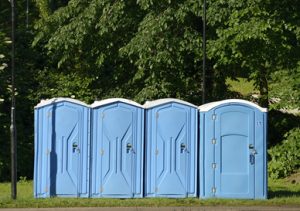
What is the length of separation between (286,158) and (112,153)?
6.66 metres

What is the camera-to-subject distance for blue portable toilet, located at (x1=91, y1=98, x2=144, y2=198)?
11.9 meters

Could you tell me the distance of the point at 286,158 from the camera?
16.8 m

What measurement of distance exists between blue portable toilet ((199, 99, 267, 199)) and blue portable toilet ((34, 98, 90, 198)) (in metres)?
2.46

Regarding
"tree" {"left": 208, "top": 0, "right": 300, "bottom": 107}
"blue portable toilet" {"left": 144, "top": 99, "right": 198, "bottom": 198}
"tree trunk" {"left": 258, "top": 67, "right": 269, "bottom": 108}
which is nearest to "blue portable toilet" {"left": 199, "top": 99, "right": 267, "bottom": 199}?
"blue portable toilet" {"left": 144, "top": 99, "right": 198, "bottom": 198}

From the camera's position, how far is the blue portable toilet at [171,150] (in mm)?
12016

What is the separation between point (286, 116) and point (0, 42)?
9448 mm

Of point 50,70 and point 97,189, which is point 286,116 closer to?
point 50,70

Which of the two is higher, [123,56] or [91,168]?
[123,56]

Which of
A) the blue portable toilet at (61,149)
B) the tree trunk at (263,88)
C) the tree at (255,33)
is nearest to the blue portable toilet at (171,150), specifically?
the blue portable toilet at (61,149)

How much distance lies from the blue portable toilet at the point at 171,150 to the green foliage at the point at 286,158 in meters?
5.24

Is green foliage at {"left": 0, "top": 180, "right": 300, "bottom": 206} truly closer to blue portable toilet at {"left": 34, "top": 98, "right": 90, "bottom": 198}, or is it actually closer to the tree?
blue portable toilet at {"left": 34, "top": 98, "right": 90, "bottom": 198}

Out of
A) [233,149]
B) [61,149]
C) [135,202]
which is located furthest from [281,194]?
[61,149]

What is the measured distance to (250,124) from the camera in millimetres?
11984

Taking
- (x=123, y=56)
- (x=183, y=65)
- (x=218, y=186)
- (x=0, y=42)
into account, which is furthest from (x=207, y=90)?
(x=218, y=186)
